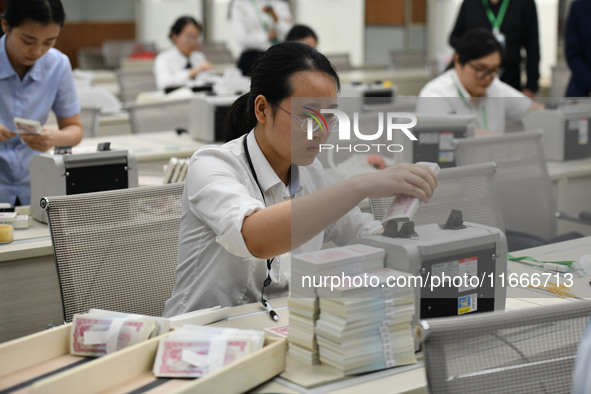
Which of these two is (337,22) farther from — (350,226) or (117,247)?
(350,226)

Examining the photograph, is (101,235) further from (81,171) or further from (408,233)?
(408,233)

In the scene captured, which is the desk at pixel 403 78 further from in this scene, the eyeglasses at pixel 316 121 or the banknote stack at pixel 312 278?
the banknote stack at pixel 312 278

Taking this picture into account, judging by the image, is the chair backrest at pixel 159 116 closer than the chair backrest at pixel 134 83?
Yes

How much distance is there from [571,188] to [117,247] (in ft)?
7.71

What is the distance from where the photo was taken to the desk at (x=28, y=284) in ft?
7.91

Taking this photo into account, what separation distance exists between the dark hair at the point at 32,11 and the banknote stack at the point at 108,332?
1.65m

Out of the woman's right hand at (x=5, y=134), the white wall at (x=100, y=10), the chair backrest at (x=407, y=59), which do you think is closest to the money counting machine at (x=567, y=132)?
the woman's right hand at (x=5, y=134)

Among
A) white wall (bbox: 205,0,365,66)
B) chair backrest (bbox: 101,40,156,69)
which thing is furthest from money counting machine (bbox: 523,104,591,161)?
chair backrest (bbox: 101,40,156,69)

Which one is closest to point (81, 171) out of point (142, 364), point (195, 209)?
point (195, 209)

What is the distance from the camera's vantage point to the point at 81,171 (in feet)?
8.54

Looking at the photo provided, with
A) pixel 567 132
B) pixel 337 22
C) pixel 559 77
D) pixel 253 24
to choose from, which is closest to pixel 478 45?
pixel 567 132

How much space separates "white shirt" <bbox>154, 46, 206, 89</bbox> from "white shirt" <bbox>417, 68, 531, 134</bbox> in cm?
255

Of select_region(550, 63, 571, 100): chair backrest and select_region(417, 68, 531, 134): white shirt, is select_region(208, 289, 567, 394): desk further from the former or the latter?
select_region(550, 63, 571, 100): chair backrest

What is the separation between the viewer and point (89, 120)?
14.4ft
